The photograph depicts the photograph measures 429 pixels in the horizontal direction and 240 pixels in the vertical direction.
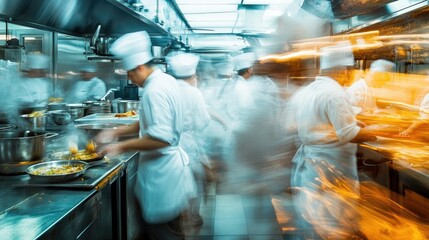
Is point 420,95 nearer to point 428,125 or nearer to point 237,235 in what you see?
point 428,125

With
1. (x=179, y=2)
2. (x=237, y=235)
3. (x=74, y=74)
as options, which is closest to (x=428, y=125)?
(x=237, y=235)

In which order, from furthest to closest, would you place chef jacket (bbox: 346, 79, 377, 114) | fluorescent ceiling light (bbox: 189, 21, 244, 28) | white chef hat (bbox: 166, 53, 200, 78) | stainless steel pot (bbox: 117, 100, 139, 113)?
fluorescent ceiling light (bbox: 189, 21, 244, 28) < chef jacket (bbox: 346, 79, 377, 114) < stainless steel pot (bbox: 117, 100, 139, 113) < white chef hat (bbox: 166, 53, 200, 78)

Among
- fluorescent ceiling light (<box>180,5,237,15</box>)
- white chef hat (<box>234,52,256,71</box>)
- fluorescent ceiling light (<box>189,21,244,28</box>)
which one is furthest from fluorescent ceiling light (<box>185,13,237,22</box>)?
white chef hat (<box>234,52,256,71</box>)

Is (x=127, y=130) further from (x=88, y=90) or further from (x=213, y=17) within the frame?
(x=213, y=17)

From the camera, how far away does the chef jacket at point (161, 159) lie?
245 centimetres

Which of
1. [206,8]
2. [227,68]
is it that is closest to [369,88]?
[227,68]

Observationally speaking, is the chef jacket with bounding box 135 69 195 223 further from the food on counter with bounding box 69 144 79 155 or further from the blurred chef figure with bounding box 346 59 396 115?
the blurred chef figure with bounding box 346 59 396 115

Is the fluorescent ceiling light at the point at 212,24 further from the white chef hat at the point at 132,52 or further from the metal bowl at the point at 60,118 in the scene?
the white chef hat at the point at 132,52

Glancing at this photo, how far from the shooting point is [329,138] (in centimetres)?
300

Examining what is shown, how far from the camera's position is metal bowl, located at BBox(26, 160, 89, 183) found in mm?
2021

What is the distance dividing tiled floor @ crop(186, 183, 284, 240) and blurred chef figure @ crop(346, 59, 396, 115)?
2.31 meters

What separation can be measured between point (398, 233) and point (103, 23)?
12.8 ft

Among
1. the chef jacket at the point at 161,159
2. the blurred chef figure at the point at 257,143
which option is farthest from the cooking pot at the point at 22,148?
the blurred chef figure at the point at 257,143

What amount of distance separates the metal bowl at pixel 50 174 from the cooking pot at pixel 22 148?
125mm
